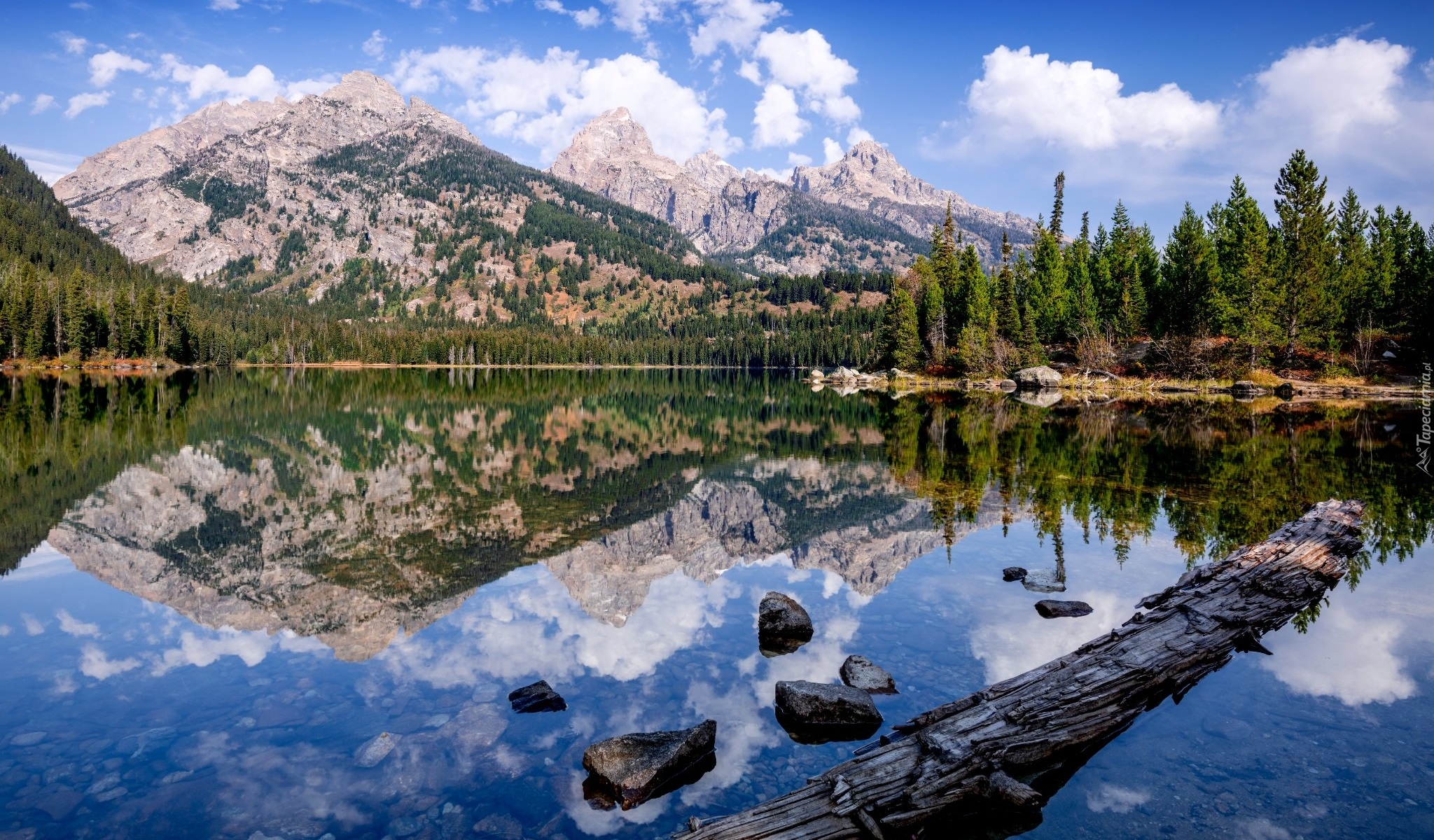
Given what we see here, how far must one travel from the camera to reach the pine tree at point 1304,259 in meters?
79.6

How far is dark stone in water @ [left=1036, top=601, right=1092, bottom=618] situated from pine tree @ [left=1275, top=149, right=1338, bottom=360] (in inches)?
3443

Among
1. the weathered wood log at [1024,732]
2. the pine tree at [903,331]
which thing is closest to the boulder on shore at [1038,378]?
the pine tree at [903,331]

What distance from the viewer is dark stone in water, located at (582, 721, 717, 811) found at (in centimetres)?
878

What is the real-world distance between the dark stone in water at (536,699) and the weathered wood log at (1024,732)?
14.5 ft

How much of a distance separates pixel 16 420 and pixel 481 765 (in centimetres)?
5408

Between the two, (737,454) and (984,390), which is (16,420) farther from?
(984,390)

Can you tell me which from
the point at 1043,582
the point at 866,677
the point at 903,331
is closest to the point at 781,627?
the point at 866,677

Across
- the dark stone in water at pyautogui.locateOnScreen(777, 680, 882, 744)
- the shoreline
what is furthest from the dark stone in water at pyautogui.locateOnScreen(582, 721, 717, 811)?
the shoreline

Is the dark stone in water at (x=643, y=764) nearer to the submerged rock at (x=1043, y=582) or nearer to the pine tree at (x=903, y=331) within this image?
the submerged rock at (x=1043, y=582)

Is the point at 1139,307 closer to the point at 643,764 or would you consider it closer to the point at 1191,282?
the point at 1191,282

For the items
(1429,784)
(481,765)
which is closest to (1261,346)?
(1429,784)

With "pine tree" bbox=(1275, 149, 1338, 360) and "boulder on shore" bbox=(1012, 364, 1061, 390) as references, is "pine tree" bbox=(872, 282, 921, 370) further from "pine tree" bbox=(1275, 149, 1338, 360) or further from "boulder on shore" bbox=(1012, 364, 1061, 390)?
"pine tree" bbox=(1275, 149, 1338, 360)

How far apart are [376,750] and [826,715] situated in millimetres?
6590

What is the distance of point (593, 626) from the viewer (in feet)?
47.8
